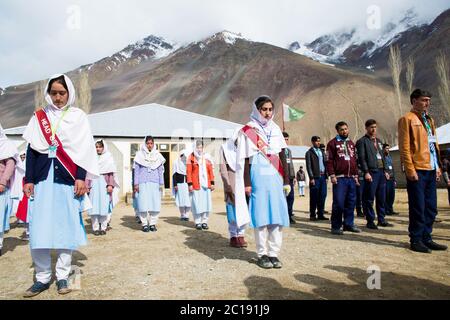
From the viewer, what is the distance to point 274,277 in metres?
3.76

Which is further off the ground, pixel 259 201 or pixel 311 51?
pixel 311 51

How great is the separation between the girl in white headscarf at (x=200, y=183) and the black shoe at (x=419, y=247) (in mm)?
4239

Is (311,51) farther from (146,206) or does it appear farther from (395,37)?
(146,206)

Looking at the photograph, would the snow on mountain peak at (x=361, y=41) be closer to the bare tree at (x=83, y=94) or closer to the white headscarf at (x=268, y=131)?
the bare tree at (x=83, y=94)

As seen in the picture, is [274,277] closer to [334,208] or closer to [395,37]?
[334,208]

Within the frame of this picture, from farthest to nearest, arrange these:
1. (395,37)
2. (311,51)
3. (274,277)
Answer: (311,51) → (395,37) → (274,277)

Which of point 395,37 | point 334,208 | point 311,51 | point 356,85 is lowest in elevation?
point 334,208

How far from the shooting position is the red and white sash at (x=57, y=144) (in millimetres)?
3543

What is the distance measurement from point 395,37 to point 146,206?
14408cm

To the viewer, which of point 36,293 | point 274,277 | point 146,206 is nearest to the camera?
point 36,293

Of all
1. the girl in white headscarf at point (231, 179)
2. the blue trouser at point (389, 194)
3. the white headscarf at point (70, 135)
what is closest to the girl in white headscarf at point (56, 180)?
the white headscarf at point (70, 135)

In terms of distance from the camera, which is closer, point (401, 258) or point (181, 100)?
point (401, 258)

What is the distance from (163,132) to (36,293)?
16744 mm

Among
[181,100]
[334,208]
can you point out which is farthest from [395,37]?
[334,208]
